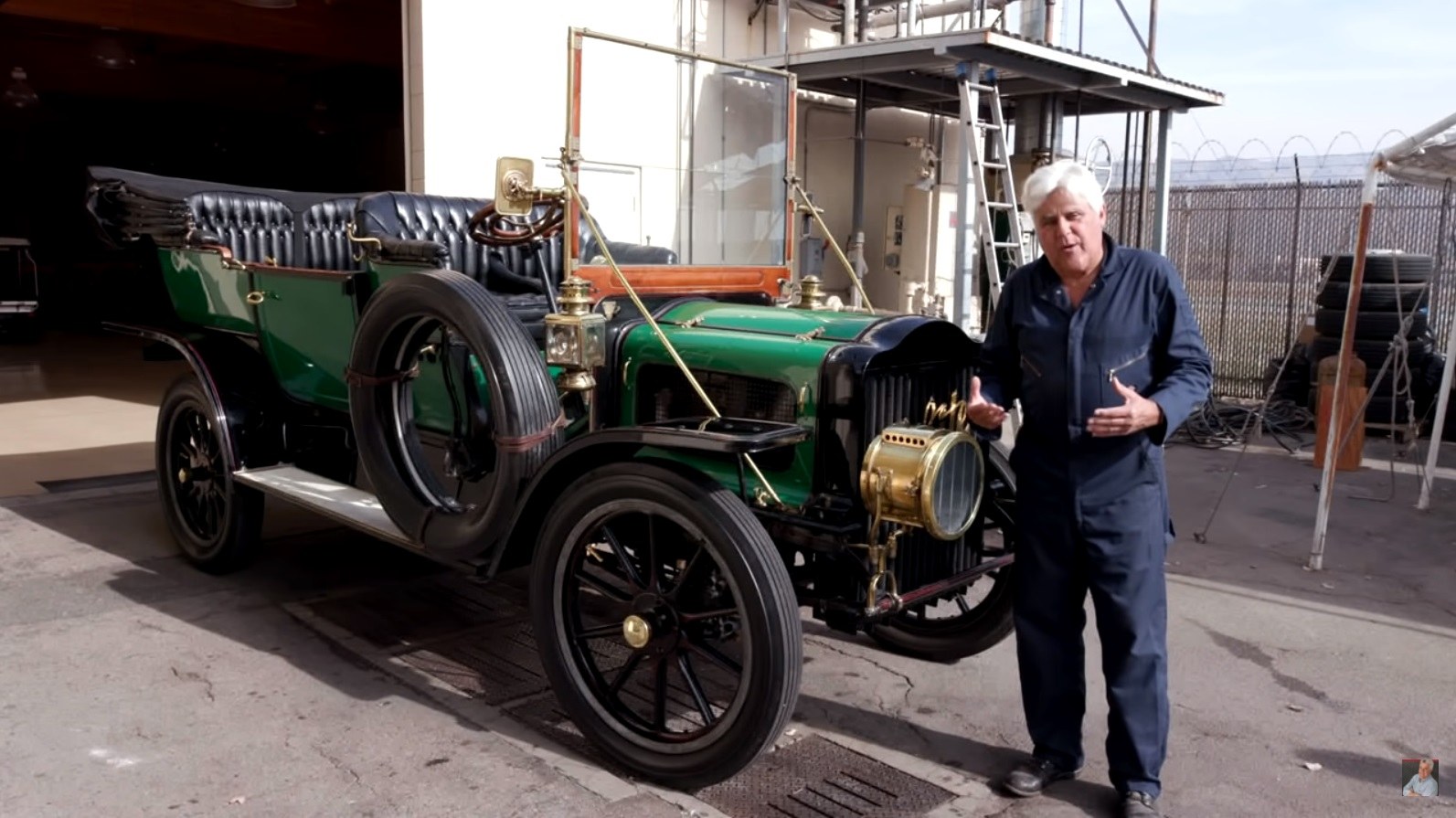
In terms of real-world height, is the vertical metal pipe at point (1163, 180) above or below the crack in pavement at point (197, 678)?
above

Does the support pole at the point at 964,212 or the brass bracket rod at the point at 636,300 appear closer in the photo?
the brass bracket rod at the point at 636,300

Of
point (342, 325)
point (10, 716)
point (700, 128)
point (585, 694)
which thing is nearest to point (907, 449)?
point (585, 694)

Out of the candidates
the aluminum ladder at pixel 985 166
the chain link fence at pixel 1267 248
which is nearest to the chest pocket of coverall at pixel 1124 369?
the aluminum ladder at pixel 985 166

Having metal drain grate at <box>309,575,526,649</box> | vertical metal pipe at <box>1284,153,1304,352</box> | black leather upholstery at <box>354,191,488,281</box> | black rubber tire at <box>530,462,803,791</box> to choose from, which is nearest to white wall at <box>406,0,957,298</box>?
black leather upholstery at <box>354,191,488,281</box>

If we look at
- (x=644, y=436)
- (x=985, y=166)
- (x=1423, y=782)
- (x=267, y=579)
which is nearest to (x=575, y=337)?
(x=644, y=436)

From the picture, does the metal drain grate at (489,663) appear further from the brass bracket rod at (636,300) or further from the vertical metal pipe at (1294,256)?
the vertical metal pipe at (1294,256)

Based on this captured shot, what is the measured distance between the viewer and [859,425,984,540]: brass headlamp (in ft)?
9.16

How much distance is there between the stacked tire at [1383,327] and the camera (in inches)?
344

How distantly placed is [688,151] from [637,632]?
5.14ft

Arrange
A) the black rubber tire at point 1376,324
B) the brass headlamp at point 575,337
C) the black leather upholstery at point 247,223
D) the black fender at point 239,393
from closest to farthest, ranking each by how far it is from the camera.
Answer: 1. the brass headlamp at point 575,337
2. the black fender at point 239,393
3. the black leather upholstery at point 247,223
4. the black rubber tire at point 1376,324

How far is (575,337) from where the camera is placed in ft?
10.7

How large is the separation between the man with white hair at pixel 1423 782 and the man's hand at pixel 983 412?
1.52 metres

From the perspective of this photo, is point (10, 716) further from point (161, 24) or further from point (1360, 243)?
point (161, 24)

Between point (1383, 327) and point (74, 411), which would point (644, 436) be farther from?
point (1383, 327)
